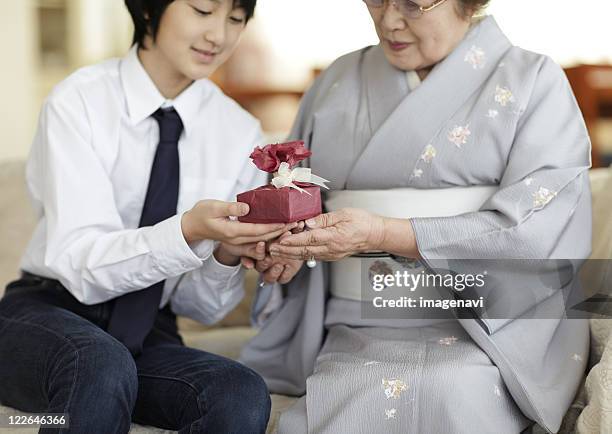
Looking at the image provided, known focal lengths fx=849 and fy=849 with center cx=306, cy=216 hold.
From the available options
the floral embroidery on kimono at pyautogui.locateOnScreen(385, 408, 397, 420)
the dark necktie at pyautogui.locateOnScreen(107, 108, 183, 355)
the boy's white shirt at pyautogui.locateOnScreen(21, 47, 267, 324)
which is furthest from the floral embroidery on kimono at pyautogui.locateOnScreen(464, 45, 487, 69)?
the floral embroidery on kimono at pyautogui.locateOnScreen(385, 408, 397, 420)

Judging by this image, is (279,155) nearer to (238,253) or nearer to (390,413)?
(238,253)

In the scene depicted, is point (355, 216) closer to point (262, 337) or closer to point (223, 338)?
point (262, 337)

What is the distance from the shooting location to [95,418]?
1278 mm

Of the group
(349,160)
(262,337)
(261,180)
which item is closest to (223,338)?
(262,337)

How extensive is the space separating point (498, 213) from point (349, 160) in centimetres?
33

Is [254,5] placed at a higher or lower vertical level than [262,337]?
higher

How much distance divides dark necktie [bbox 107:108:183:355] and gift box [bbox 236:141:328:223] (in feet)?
1.00

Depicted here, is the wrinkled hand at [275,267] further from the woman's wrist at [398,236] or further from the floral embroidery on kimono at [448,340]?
the floral embroidery on kimono at [448,340]

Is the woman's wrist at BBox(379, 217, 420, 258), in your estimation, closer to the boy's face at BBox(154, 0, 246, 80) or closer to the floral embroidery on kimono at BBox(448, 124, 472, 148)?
the floral embroidery on kimono at BBox(448, 124, 472, 148)

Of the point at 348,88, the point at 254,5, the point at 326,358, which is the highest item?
the point at 254,5

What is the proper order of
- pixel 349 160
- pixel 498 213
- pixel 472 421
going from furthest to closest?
1. pixel 349 160
2. pixel 498 213
3. pixel 472 421

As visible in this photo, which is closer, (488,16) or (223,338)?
(488,16)

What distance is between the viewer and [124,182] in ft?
5.65

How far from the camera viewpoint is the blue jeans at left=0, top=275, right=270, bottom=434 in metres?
1.32
